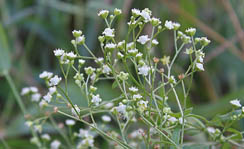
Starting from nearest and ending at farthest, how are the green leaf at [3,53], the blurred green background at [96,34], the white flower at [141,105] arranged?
the white flower at [141,105] → the green leaf at [3,53] → the blurred green background at [96,34]

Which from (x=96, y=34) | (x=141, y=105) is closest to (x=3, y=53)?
(x=96, y=34)

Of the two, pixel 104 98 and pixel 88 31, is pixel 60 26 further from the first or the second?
pixel 104 98

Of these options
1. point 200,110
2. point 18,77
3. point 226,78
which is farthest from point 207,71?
point 18,77

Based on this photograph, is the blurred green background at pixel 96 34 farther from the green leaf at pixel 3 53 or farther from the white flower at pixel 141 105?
the white flower at pixel 141 105

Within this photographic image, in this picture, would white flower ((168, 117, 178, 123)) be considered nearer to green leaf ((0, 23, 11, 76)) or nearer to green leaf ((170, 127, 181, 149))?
green leaf ((170, 127, 181, 149))

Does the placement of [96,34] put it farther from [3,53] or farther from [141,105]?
[141,105]

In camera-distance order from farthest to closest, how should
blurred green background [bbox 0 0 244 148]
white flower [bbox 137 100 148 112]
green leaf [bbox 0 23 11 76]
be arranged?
blurred green background [bbox 0 0 244 148], green leaf [bbox 0 23 11 76], white flower [bbox 137 100 148 112]

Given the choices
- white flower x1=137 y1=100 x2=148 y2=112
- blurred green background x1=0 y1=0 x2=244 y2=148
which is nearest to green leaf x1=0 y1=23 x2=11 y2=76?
blurred green background x1=0 y1=0 x2=244 y2=148

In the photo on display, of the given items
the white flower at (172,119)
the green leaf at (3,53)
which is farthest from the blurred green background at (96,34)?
the white flower at (172,119)
